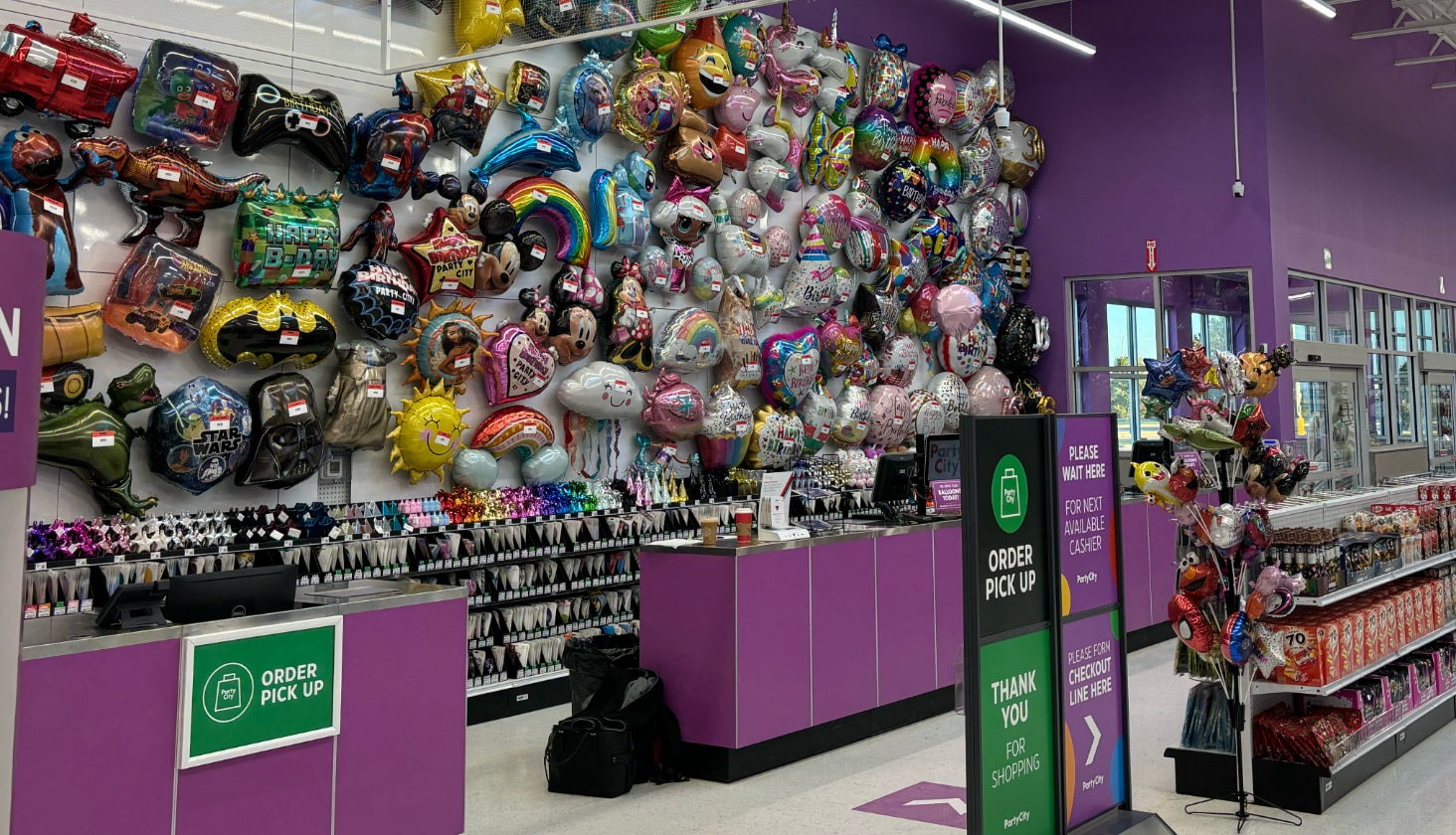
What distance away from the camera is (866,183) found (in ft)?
32.3

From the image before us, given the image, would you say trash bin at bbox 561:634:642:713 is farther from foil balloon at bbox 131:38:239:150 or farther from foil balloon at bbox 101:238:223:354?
foil balloon at bbox 131:38:239:150

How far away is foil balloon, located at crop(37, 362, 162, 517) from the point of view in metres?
4.93

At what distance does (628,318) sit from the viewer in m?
7.33

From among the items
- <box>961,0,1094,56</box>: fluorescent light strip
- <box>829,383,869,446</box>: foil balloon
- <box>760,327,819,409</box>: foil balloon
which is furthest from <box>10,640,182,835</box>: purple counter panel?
<box>961,0,1094,56</box>: fluorescent light strip

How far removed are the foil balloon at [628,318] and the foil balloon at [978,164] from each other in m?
4.20

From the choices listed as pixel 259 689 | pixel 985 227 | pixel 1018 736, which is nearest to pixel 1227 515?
pixel 1018 736

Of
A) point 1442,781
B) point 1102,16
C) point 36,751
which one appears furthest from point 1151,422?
point 36,751

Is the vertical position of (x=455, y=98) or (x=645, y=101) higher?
(x=645, y=101)

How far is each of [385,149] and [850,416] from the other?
4.24 m

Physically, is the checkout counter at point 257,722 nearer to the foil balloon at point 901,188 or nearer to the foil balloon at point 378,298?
the foil balloon at point 378,298

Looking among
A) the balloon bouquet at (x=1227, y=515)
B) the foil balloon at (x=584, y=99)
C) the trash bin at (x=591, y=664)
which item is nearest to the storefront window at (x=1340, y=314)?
the foil balloon at (x=584, y=99)

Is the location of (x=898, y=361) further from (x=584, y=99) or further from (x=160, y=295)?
(x=160, y=295)

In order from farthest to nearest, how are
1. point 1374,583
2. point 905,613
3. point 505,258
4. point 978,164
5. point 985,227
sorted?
point 985,227
point 978,164
point 505,258
point 905,613
point 1374,583

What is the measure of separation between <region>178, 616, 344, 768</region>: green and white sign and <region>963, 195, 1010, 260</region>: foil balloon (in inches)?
321
